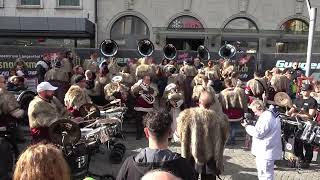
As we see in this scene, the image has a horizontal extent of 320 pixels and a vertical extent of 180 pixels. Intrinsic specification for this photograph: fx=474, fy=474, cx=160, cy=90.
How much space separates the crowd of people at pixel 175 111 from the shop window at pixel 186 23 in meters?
8.33

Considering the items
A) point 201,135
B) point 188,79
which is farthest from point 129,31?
point 201,135

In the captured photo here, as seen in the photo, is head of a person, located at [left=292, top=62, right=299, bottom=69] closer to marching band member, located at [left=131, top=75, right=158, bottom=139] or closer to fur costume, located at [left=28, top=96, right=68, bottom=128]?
marching band member, located at [left=131, top=75, right=158, bottom=139]

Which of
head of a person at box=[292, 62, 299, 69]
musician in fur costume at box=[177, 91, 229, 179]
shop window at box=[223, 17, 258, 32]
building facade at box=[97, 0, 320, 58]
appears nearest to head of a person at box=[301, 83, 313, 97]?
musician in fur costume at box=[177, 91, 229, 179]

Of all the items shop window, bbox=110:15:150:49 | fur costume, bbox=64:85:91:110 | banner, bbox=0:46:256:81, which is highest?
shop window, bbox=110:15:150:49

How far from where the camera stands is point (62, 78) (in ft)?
42.6

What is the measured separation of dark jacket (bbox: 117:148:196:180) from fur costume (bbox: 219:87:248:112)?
6.44 m

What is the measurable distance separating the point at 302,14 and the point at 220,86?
44.3ft

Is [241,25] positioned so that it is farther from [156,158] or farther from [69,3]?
[156,158]

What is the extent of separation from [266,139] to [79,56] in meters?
11.9

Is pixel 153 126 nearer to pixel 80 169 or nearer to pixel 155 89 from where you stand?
pixel 80 169

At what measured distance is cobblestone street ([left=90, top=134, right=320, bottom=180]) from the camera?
8.77 m

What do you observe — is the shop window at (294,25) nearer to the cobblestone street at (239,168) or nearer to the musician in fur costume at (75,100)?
the cobblestone street at (239,168)

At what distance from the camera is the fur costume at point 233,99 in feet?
34.8

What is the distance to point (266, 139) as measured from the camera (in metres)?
7.46
